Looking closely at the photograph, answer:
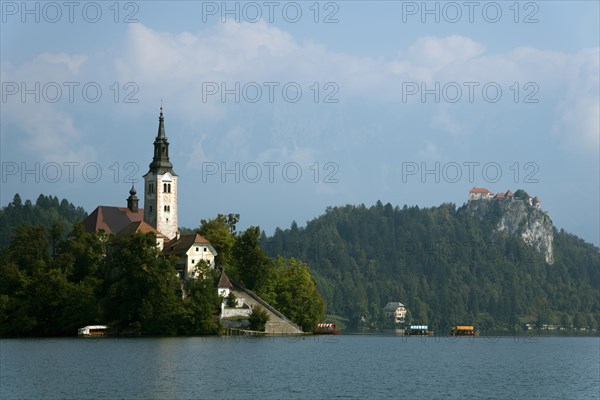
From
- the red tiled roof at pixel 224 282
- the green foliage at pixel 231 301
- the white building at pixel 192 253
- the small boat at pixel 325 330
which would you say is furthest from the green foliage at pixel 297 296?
the white building at pixel 192 253

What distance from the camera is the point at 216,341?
11050cm

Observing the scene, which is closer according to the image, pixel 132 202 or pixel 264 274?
pixel 264 274

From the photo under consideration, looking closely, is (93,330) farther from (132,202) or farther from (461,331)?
(461,331)

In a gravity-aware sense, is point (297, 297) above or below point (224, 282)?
below

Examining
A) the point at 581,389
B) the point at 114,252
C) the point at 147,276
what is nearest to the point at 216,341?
the point at 147,276

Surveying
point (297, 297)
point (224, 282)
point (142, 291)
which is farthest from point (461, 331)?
point (142, 291)

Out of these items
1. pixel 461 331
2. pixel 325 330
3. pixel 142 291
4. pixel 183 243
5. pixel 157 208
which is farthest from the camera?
pixel 461 331

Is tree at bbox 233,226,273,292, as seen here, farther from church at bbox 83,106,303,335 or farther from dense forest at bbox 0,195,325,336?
church at bbox 83,106,303,335

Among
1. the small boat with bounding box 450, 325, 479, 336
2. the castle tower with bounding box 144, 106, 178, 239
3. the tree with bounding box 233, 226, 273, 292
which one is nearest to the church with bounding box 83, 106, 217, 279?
the castle tower with bounding box 144, 106, 178, 239

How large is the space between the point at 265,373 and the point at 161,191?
81191mm

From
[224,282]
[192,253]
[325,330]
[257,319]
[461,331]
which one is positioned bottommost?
[461,331]

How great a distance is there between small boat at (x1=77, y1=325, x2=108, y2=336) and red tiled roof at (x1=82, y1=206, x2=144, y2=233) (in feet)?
81.3

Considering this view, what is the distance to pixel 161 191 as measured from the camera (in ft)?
492

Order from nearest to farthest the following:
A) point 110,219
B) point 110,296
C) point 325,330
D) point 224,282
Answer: point 110,296
point 224,282
point 110,219
point 325,330
